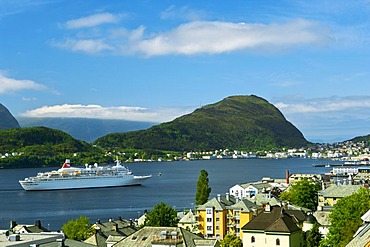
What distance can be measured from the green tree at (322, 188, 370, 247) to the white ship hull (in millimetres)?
103531

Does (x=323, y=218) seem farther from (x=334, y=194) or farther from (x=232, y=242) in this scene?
(x=334, y=194)

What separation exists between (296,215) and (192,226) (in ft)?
31.6

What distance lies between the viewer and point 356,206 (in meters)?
36.4

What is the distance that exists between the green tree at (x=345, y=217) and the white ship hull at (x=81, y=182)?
104m

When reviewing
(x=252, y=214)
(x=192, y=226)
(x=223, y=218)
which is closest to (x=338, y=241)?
(x=252, y=214)

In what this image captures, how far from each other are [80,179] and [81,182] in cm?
76

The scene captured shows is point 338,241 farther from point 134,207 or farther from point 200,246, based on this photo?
point 134,207

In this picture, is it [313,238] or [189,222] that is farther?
[189,222]

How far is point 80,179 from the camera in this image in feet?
462

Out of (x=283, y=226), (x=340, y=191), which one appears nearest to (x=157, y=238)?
(x=283, y=226)

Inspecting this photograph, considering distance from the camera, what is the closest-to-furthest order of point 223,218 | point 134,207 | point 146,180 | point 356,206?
point 356,206 < point 223,218 < point 134,207 < point 146,180

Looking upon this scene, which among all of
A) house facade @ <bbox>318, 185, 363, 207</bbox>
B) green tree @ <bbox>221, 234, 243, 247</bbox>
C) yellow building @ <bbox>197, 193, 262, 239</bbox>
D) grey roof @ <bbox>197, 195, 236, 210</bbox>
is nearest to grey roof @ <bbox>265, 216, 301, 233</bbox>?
green tree @ <bbox>221, 234, 243, 247</bbox>

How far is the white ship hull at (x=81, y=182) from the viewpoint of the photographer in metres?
133

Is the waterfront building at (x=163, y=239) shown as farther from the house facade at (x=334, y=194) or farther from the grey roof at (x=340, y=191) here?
the grey roof at (x=340, y=191)
